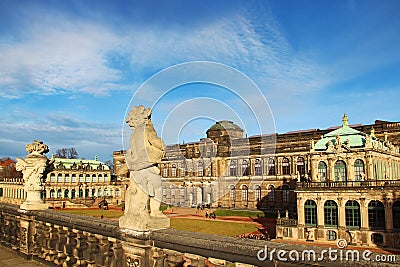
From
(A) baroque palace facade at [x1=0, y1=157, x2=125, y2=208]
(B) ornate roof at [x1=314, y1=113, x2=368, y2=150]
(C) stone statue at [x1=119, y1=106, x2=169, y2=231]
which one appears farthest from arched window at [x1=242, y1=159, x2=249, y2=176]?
(C) stone statue at [x1=119, y1=106, x2=169, y2=231]

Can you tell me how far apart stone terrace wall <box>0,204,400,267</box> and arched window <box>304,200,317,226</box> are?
96.2 ft

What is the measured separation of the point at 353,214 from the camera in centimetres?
3219

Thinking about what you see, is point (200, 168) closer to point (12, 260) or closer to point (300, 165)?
point (300, 165)

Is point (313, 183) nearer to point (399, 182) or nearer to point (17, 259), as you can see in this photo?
point (399, 182)

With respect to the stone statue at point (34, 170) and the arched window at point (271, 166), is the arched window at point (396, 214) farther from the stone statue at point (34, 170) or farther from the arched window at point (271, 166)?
the stone statue at point (34, 170)

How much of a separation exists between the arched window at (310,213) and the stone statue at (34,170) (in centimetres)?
2936

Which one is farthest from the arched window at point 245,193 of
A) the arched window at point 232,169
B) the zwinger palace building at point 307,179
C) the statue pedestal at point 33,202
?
the statue pedestal at point 33,202

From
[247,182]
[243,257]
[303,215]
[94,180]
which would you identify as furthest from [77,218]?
[94,180]

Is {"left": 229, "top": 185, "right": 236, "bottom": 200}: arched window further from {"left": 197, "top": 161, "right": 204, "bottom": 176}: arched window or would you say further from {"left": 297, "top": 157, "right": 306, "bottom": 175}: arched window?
{"left": 297, "top": 157, "right": 306, "bottom": 175}: arched window

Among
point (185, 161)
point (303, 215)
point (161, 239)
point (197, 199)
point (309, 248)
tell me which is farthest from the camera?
point (185, 161)

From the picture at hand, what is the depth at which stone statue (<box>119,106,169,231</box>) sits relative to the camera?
18.4 ft

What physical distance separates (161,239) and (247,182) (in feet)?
188

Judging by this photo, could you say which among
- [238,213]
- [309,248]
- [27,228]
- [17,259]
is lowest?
[238,213]

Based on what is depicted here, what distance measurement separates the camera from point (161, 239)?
5277 millimetres
